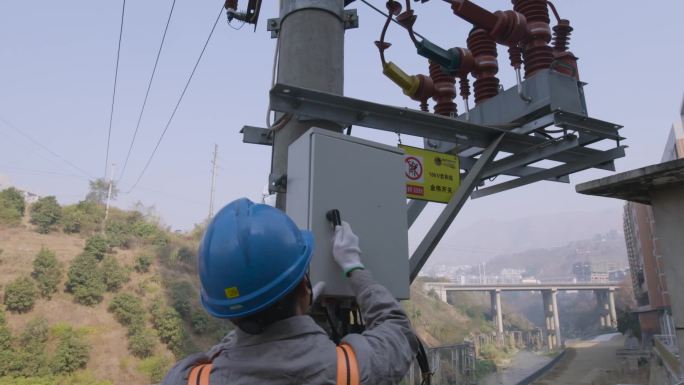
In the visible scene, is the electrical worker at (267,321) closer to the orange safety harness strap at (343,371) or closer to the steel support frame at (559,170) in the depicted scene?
the orange safety harness strap at (343,371)

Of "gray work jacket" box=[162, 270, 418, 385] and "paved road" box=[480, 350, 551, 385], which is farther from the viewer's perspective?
"paved road" box=[480, 350, 551, 385]

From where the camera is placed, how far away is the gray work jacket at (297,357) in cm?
104

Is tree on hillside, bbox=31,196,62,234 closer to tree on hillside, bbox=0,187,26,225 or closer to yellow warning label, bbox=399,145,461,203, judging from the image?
tree on hillside, bbox=0,187,26,225

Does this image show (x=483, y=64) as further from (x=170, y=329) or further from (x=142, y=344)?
(x=170, y=329)

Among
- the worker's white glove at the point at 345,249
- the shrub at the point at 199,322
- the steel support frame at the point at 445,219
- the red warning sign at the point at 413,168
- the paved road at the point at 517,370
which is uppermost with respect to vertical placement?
the red warning sign at the point at 413,168

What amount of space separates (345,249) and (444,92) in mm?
2634

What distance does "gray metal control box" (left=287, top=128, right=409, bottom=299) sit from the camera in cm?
189

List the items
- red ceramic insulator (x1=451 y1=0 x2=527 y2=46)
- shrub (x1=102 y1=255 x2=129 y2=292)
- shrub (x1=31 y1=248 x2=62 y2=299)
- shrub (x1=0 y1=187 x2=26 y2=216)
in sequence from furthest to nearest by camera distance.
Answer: shrub (x1=0 y1=187 x2=26 y2=216) < shrub (x1=102 y1=255 x2=129 y2=292) < shrub (x1=31 y1=248 x2=62 y2=299) < red ceramic insulator (x1=451 y1=0 x2=527 y2=46)

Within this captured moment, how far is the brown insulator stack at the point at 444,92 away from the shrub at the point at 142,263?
3269cm

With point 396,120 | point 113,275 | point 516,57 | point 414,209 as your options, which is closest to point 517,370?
point 113,275

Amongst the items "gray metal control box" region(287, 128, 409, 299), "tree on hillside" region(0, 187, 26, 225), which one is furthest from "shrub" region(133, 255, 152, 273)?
"gray metal control box" region(287, 128, 409, 299)

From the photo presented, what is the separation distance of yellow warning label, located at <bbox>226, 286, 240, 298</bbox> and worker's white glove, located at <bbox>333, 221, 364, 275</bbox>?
23.7 inches

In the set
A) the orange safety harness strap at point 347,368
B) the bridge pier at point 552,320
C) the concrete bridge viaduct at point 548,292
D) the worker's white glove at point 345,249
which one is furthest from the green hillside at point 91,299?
the bridge pier at point 552,320

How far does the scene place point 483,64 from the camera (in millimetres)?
3703
